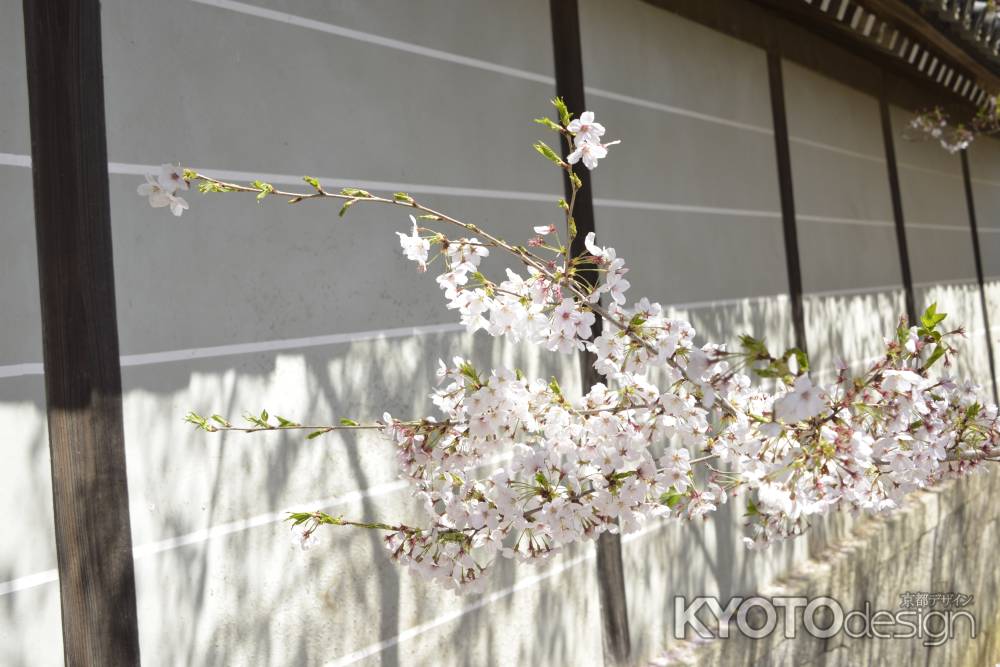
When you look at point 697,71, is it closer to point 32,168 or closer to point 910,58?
point 910,58

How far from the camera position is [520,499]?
1.46 meters

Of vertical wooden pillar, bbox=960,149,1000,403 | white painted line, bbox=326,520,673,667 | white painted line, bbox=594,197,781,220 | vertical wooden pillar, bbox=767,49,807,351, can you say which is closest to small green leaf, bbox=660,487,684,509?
white painted line, bbox=326,520,673,667

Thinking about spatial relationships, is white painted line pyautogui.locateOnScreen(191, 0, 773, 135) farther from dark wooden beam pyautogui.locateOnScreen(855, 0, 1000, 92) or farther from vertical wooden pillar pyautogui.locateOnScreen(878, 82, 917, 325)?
vertical wooden pillar pyautogui.locateOnScreen(878, 82, 917, 325)

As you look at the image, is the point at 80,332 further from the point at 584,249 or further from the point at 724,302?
the point at 724,302

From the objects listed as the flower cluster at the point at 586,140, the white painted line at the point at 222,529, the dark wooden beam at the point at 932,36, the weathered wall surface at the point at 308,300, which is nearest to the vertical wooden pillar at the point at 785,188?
the dark wooden beam at the point at 932,36

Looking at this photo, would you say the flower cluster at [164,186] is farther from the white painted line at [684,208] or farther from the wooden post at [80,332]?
the white painted line at [684,208]

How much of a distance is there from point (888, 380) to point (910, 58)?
446cm

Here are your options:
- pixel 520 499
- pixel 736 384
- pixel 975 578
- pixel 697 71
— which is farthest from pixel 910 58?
pixel 520 499

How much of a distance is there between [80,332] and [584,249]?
165 centimetres

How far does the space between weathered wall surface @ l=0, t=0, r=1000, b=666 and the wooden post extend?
0.10 ft


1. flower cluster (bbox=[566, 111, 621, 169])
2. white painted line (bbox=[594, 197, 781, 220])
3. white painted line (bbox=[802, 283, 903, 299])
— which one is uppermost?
white painted line (bbox=[594, 197, 781, 220])

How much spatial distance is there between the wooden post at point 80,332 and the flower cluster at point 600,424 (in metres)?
0.23

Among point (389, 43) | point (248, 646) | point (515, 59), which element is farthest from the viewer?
point (515, 59)

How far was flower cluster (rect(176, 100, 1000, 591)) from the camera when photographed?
138cm
